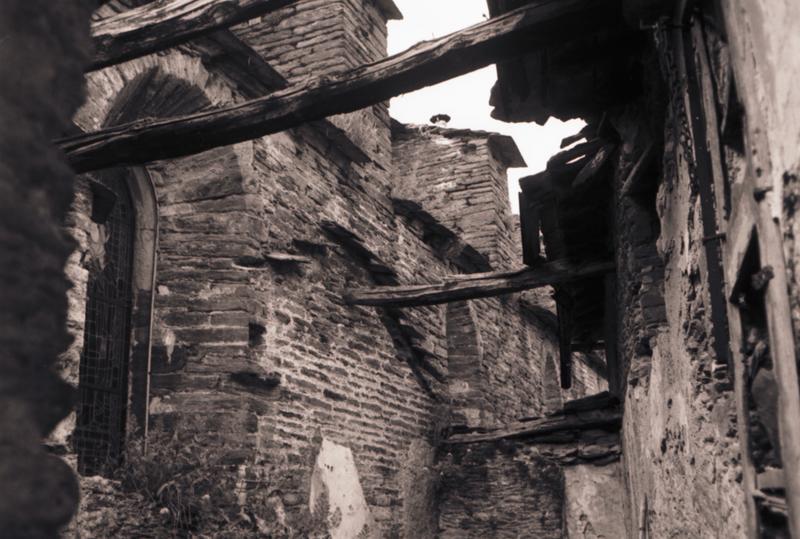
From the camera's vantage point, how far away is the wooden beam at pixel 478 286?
7.16 metres

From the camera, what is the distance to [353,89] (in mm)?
3891

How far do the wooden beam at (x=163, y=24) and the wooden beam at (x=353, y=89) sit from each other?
0.35 m

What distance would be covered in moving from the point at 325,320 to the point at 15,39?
5.86 meters

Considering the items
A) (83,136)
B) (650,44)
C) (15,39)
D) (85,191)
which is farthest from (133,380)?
(15,39)

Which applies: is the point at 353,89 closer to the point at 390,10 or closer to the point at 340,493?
the point at 340,493

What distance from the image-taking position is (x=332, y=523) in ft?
23.1

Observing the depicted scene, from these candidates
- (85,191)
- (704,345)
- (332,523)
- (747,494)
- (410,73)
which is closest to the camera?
(747,494)

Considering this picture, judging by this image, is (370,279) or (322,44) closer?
(370,279)

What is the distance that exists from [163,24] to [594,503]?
18.6ft

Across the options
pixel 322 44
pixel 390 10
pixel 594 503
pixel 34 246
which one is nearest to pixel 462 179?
pixel 390 10

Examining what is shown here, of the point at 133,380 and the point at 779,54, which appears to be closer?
the point at 779,54

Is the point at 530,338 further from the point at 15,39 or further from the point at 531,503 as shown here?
the point at 15,39

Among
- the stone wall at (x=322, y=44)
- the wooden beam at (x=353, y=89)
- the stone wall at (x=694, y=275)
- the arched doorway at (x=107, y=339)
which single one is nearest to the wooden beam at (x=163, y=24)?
the wooden beam at (x=353, y=89)

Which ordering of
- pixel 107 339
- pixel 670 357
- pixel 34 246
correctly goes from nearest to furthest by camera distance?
1. pixel 34 246
2. pixel 670 357
3. pixel 107 339
